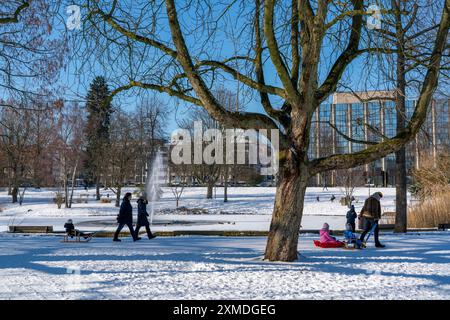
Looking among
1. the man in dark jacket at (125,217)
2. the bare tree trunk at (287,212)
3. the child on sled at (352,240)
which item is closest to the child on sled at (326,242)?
the child on sled at (352,240)

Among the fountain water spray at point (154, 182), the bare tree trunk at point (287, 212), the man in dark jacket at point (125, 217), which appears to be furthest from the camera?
the fountain water spray at point (154, 182)

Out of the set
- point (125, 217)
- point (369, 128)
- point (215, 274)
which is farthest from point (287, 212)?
point (125, 217)

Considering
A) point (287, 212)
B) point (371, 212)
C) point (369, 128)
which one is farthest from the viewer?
point (371, 212)

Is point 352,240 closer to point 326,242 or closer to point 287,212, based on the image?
point 326,242

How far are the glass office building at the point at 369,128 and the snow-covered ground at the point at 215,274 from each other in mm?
2747

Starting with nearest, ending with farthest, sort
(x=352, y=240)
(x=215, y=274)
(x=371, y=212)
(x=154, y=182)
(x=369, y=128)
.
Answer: (x=215, y=274) → (x=369, y=128) → (x=352, y=240) → (x=371, y=212) → (x=154, y=182)

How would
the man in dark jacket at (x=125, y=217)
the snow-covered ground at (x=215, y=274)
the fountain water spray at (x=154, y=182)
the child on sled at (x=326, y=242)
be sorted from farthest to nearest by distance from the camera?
the fountain water spray at (x=154, y=182)
the man in dark jacket at (x=125, y=217)
the child on sled at (x=326, y=242)
the snow-covered ground at (x=215, y=274)

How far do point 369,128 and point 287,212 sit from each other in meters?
3.31

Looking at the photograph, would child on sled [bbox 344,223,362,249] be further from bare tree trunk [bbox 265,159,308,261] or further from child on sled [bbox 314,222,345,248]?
bare tree trunk [bbox 265,159,308,261]

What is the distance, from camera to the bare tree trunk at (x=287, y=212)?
9.30m

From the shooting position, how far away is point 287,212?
9312 millimetres

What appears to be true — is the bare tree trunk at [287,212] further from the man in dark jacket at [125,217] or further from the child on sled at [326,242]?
the man in dark jacket at [125,217]

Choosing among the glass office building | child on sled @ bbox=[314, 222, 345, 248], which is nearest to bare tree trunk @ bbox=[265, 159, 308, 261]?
the glass office building
